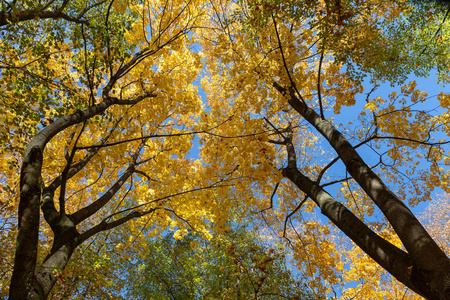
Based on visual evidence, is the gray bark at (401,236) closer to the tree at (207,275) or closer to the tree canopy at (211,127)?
the tree canopy at (211,127)

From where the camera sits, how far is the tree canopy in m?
2.57

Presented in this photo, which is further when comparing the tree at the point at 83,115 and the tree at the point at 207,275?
the tree at the point at 207,275

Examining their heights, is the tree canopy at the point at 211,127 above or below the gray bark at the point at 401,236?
above

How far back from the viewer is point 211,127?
5.04m

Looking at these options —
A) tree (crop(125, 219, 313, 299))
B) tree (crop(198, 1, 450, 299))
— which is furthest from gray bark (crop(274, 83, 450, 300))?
tree (crop(125, 219, 313, 299))

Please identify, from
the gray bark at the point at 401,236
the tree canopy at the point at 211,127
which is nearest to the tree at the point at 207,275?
the tree canopy at the point at 211,127

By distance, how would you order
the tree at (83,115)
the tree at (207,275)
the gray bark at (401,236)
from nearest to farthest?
1. the gray bark at (401,236)
2. the tree at (83,115)
3. the tree at (207,275)

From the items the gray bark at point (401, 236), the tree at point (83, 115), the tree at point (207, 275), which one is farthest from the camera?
the tree at point (207, 275)

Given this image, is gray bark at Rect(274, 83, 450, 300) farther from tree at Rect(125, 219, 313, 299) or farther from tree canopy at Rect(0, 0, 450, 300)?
tree at Rect(125, 219, 313, 299)

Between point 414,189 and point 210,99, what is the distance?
20.1 ft

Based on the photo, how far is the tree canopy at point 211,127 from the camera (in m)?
2.57

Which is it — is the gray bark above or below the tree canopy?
below

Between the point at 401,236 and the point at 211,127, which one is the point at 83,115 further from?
the point at 401,236

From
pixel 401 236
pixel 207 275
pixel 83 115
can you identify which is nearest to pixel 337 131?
pixel 401 236
